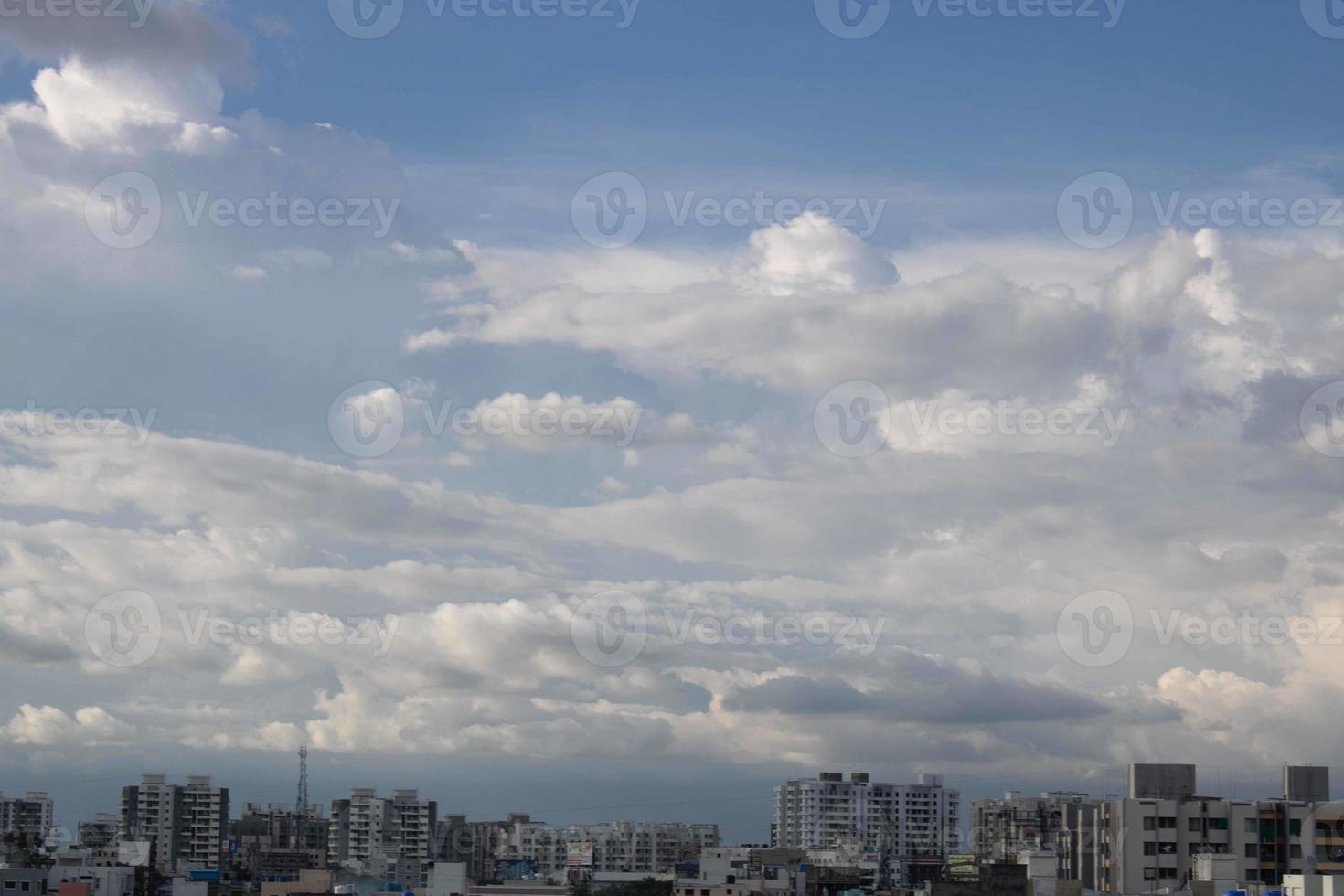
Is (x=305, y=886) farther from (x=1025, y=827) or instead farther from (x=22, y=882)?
(x=1025, y=827)

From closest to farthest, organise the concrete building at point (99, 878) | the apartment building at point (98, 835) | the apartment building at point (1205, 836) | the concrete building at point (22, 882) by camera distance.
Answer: the apartment building at point (1205, 836) < the concrete building at point (22, 882) < the concrete building at point (99, 878) < the apartment building at point (98, 835)

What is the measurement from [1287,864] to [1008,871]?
2450 centimetres

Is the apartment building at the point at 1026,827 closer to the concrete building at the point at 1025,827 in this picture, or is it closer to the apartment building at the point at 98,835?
the concrete building at the point at 1025,827

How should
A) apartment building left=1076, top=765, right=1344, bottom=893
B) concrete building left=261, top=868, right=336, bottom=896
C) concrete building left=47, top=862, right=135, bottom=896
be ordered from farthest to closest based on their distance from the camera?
concrete building left=47, top=862, right=135, bottom=896
concrete building left=261, top=868, right=336, bottom=896
apartment building left=1076, top=765, right=1344, bottom=893

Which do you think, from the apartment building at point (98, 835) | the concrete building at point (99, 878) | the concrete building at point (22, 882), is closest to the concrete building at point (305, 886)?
the concrete building at point (99, 878)

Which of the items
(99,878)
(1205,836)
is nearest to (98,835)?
(99,878)

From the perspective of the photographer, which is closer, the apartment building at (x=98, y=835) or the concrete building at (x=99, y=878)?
the concrete building at (x=99, y=878)

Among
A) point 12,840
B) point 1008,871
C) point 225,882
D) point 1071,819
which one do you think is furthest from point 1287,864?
point 12,840

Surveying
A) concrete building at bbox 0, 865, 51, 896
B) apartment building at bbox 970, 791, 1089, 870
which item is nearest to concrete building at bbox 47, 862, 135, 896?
concrete building at bbox 0, 865, 51, 896

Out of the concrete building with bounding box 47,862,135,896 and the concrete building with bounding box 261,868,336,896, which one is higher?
the concrete building with bounding box 261,868,336,896

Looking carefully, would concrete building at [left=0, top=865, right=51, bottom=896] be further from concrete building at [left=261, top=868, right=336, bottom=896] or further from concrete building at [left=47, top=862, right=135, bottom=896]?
concrete building at [left=261, top=868, right=336, bottom=896]

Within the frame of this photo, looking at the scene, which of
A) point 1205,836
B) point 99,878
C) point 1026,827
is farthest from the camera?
point 1026,827

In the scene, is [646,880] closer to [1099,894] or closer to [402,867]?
[1099,894]

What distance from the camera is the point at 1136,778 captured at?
302ft
